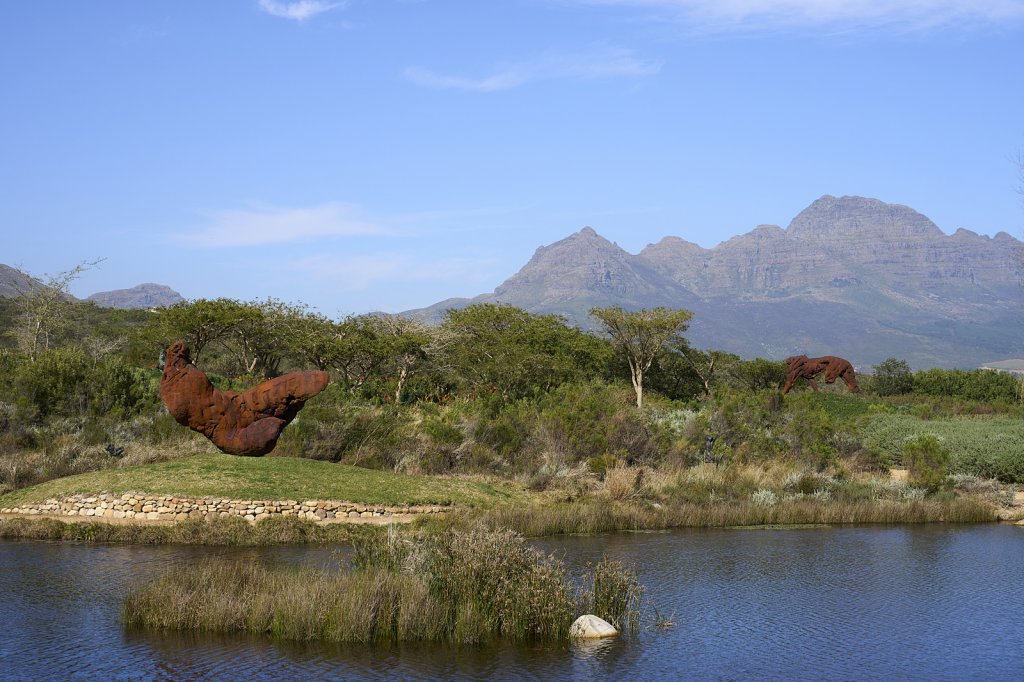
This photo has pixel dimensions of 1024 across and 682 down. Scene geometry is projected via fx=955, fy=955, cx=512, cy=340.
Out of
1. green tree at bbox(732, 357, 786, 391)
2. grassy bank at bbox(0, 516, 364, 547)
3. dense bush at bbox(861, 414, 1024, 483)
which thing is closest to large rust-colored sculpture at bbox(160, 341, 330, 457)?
grassy bank at bbox(0, 516, 364, 547)

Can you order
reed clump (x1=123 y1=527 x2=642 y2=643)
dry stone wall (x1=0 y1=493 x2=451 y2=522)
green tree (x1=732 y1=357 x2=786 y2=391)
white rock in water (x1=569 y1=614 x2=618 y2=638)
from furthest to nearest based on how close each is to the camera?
1. green tree (x1=732 y1=357 x2=786 y2=391)
2. dry stone wall (x1=0 y1=493 x2=451 y2=522)
3. white rock in water (x1=569 y1=614 x2=618 y2=638)
4. reed clump (x1=123 y1=527 x2=642 y2=643)

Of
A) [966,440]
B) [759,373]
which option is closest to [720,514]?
[966,440]

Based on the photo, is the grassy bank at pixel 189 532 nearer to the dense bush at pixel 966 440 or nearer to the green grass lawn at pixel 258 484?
the green grass lawn at pixel 258 484

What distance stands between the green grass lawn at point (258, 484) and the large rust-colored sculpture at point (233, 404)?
0.74m

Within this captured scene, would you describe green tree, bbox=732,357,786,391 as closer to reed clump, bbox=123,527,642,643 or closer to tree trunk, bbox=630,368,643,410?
tree trunk, bbox=630,368,643,410

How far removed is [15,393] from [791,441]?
2583 centimetres

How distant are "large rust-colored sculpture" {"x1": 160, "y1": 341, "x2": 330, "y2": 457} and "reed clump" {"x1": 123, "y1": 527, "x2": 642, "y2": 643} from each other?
862cm

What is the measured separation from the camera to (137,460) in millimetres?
27250

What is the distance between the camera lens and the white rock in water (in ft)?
45.3

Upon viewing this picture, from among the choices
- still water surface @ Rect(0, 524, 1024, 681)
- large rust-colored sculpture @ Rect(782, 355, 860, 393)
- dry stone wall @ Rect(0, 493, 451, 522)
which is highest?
large rust-colored sculpture @ Rect(782, 355, 860, 393)

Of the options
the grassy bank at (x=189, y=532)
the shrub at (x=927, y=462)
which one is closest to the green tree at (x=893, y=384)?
the shrub at (x=927, y=462)

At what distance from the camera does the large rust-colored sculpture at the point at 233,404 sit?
2303 centimetres

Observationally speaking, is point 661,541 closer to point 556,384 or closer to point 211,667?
point 211,667

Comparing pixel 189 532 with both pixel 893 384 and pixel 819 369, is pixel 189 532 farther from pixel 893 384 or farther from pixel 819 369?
pixel 893 384
